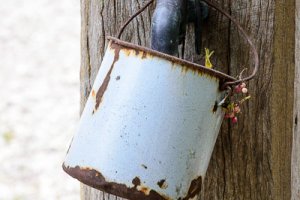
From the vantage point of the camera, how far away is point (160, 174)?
1.43 m

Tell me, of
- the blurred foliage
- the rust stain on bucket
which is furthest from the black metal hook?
the blurred foliage

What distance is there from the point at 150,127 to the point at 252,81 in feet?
1.23

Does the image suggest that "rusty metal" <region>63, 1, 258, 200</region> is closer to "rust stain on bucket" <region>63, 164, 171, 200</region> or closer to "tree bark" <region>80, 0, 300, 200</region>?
"rust stain on bucket" <region>63, 164, 171, 200</region>

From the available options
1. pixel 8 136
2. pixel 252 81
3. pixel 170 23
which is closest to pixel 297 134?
pixel 252 81

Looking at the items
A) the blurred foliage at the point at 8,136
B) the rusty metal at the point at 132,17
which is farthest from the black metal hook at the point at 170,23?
the blurred foliage at the point at 8,136

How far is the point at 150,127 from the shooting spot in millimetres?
1423

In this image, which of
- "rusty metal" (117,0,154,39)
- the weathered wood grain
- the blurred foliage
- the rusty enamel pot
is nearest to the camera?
the rusty enamel pot

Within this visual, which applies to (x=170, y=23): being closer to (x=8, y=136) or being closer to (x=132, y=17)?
(x=132, y=17)

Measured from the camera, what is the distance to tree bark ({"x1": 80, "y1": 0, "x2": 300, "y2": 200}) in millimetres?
1671

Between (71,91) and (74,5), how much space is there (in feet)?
4.82

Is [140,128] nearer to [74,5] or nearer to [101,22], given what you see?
[101,22]

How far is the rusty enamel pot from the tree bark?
9.2 inches

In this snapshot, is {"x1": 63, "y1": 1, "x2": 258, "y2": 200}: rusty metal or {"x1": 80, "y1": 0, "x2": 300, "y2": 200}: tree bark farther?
{"x1": 80, "y1": 0, "x2": 300, "y2": 200}: tree bark

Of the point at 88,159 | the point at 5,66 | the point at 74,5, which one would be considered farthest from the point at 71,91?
the point at 88,159
